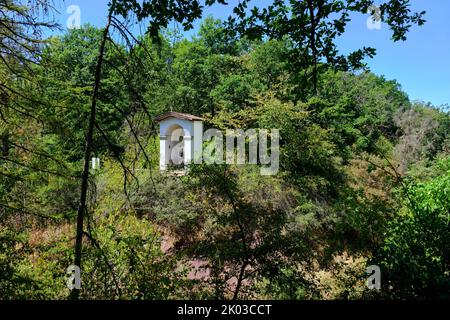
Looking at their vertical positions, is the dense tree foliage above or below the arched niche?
below

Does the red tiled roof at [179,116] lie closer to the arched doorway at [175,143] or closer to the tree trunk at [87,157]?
the arched doorway at [175,143]

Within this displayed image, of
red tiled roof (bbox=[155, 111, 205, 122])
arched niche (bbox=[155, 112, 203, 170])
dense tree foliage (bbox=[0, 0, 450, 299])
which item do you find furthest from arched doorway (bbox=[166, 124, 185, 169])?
dense tree foliage (bbox=[0, 0, 450, 299])

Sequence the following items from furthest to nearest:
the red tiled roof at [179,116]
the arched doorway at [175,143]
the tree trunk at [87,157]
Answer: the arched doorway at [175,143] → the red tiled roof at [179,116] → the tree trunk at [87,157]

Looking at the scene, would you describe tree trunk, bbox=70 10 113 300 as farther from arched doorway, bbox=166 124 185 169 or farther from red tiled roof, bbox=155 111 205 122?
arched doorway, bbox=166 124 185 169

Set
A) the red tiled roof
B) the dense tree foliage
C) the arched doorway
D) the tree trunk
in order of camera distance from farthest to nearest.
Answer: the arched doorway
the red tiled roof
the dense tree foliage
the tree trunk

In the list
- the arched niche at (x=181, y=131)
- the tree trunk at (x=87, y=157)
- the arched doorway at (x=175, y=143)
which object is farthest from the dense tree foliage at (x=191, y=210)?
the arched doorway at (x=175, y=143)

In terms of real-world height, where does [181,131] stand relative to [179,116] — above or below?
below

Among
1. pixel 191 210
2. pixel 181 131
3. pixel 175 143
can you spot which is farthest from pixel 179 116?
pixel 191 210

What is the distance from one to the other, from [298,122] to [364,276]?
33.4ft

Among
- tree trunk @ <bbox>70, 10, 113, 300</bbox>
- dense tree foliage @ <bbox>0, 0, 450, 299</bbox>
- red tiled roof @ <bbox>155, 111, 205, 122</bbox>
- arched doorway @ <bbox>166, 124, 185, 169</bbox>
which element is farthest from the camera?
arched doorway @ <bbox>166, 124, 185, 169</bbox>

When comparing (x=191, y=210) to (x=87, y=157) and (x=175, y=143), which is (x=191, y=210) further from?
(x=175, y=143)

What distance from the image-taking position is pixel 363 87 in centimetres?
2231
